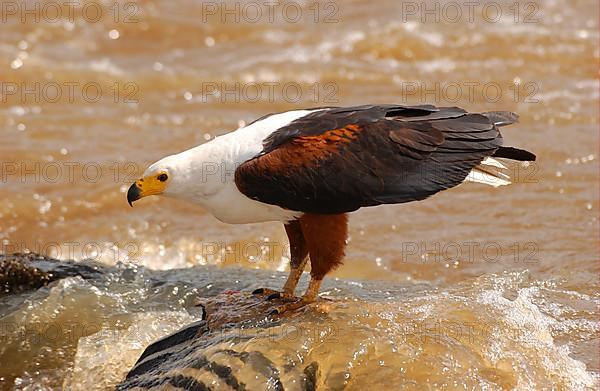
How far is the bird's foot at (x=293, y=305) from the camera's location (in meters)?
5.37

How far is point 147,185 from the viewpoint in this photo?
5270mm

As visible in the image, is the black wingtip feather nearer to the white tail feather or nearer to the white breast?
the white tail feather

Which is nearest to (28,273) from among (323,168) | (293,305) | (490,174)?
(293,305)

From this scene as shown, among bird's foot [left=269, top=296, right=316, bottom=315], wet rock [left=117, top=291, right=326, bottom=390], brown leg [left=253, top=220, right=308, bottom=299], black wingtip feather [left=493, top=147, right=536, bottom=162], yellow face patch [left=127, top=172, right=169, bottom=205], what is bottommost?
wet rock [left=117, top=291, right=326, bottom=390]

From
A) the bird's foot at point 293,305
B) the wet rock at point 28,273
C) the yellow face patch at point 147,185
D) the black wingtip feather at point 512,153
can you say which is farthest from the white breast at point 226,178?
the wet rock at point 28,273

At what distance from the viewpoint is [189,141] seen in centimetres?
1082

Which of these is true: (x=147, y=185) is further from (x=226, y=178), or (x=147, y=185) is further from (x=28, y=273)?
(x=28, y=273)

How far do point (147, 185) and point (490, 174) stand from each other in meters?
2.02

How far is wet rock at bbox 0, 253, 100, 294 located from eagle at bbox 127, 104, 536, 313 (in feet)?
5.40

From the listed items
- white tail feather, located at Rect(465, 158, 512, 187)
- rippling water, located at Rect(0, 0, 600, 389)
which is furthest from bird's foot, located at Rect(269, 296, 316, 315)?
white tail feather, located at Rect(465, 158, 512, 187)

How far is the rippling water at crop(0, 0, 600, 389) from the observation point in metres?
5.36

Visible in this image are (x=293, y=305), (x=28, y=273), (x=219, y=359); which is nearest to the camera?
(x=219, y=359)

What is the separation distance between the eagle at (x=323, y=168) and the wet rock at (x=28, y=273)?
5.40 ft

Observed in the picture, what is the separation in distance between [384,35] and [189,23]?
11.0ft
